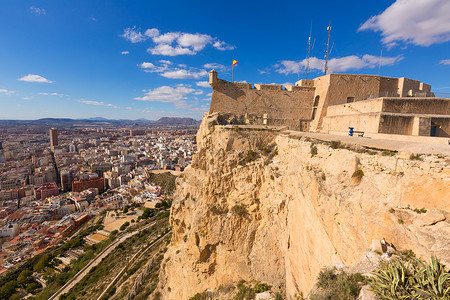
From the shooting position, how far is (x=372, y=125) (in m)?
9.49

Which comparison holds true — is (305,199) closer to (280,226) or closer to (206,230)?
(280,226)

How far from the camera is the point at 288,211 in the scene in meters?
9.17

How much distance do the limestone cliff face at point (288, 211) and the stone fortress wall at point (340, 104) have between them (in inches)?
136

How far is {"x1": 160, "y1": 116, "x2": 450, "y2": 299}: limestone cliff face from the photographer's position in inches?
167

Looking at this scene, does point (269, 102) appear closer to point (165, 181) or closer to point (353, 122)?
point (353, 122)

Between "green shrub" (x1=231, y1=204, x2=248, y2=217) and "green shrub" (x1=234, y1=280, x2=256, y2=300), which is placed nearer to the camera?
"green shrub" (x1=234, y1=280, x2=256, y2=300)

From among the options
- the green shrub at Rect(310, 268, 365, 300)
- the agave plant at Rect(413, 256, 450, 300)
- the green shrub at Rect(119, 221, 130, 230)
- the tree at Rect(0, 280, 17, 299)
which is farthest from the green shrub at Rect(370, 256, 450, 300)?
the green shrub at Rect(119, 221, 130, 230)

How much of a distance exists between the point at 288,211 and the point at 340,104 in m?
8.42

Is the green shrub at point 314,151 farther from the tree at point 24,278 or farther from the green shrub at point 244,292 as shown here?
the tree at point 24,278

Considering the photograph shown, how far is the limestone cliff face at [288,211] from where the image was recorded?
4250mm

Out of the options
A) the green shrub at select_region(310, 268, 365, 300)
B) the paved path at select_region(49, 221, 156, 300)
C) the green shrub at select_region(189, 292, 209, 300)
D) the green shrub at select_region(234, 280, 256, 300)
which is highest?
the green shrub at select_region(310, 268, 365, 300)

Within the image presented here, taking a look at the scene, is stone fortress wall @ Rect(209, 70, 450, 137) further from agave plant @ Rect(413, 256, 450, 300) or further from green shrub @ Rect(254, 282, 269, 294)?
green shrub @ Rect(254, 282, 269, 294)

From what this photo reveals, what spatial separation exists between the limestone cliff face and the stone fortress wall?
346 centimetres

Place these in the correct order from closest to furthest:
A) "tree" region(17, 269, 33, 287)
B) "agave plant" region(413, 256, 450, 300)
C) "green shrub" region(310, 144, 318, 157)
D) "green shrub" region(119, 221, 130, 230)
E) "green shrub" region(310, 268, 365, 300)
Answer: "agave plant" region(413, 256, 450, 300) → "green shrub" region(310, 268, 365, 300) → "green shrub" region(310, 144, 318, 157) → "tree" region(17, 269, 33, 287) → "green shrub" region(119, 221, 130, 230)
